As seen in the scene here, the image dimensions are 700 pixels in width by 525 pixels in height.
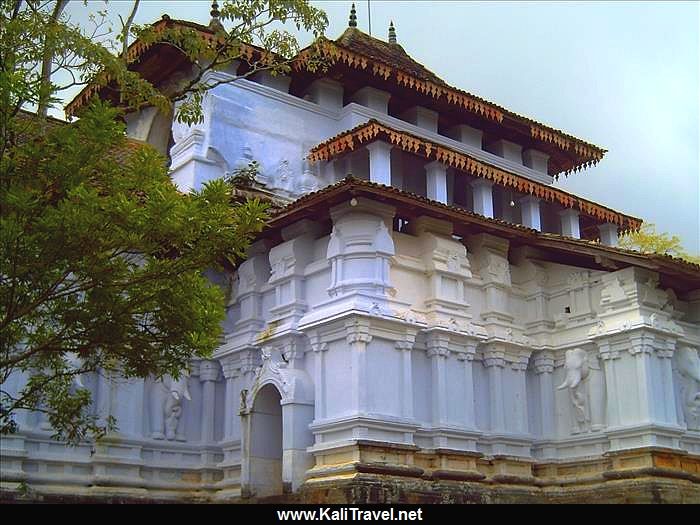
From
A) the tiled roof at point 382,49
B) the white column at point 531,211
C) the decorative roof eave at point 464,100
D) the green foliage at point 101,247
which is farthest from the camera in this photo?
the tiled roof at point 382,49

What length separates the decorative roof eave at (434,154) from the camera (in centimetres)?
1834

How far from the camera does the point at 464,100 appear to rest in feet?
71.3

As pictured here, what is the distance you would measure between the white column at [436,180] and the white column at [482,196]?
112 cm

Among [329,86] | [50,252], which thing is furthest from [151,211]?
[329,86]

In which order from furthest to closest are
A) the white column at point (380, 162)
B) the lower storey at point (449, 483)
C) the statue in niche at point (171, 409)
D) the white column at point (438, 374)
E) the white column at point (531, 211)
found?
the white column at point (531, 211), the white column at point (380, 162), the statue in niche at point (171, 409), the white column at point (438, 374), the lower storey at point (449, 483)

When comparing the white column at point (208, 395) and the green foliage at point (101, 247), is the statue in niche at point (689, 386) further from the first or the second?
the green foliage at point (101, 247)

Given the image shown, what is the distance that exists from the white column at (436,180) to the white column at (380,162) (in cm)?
118

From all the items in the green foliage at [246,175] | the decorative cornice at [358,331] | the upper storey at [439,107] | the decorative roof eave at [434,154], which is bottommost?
the decorative cornice at [358,331]

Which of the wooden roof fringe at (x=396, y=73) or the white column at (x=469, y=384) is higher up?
the wooden roof fringe at (x=396, y=73)

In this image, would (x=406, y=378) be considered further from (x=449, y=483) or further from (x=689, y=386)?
(x=689, y=386)

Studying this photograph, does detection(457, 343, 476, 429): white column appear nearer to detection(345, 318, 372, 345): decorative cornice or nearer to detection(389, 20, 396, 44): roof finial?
detection(345, 318, 372, 345): decorative cornice

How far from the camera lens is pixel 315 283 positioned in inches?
659

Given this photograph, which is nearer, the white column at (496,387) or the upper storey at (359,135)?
the white column at (496,387)

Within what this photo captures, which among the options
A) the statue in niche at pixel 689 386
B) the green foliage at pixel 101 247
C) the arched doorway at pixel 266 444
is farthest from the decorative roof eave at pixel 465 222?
the green foliage at pixel 101 247
